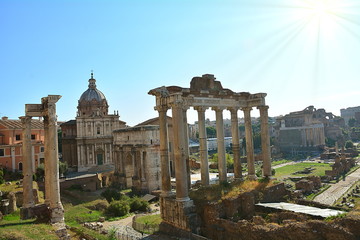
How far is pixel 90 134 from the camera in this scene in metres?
45.5

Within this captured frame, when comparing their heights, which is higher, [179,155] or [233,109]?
[233,109]

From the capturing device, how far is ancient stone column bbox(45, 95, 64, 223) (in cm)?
1561

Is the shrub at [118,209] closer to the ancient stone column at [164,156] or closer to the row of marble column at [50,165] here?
the row of marble column at [50,165]

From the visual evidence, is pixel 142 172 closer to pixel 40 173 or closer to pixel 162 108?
pixel 40 173

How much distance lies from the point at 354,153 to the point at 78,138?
59.3m

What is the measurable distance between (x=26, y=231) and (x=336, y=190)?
107 ft

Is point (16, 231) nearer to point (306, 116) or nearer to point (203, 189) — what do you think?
point (203, 189)

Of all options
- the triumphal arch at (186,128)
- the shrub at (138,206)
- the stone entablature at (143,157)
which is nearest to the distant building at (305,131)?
the stone entablature at (143,157)

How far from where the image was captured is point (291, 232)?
10805 mm

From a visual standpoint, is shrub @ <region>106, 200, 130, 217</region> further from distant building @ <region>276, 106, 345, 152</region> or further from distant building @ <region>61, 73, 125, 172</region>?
distant building @ <region>276, 106, 345, 152</region>

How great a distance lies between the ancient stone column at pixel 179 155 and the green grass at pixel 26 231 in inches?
236

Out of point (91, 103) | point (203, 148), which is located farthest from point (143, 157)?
point (203, 148)

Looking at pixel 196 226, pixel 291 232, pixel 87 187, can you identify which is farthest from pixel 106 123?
pixel 291 232

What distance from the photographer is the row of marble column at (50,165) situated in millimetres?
15656
